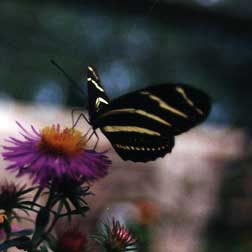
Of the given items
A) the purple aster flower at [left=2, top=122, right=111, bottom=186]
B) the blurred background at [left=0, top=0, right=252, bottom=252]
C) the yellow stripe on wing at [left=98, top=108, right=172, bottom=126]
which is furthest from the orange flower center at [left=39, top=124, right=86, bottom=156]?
the blurred background at [left=0, top=0, right=252, bottom=252]

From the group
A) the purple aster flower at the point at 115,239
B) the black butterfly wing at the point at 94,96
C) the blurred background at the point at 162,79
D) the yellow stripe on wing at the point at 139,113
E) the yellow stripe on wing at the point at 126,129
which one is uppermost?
the blurred background at the point at 162,79

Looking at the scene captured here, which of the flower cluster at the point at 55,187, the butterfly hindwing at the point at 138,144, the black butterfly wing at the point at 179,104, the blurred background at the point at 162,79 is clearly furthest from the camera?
the blurred background at the point at 162,79

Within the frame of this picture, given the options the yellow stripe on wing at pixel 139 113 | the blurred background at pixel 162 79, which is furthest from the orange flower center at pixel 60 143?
the blurred background at pixel 162 79

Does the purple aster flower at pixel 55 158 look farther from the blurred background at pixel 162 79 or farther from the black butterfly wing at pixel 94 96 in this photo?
the blurred background at pixel 162 79

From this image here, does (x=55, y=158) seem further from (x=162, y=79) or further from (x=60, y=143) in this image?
(x=162, y=79)

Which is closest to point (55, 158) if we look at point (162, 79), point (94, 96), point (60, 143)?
point (60, 143)

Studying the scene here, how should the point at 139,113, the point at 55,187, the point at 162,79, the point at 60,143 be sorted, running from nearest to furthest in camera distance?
the point at 55,187, the point at 60,143, the point at 139,113, the point at 162,79

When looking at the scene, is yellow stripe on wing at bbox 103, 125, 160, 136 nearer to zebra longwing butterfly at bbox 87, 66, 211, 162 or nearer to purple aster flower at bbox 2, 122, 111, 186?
zebra longwing butterfly at bbox 87, 66, 211, 162

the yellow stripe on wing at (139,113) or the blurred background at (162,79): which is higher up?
the blurred background at (162,79)

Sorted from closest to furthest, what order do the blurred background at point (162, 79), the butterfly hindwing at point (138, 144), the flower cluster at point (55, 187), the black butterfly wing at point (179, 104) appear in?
1. the flower cluster at point (55, 187)
2. the black butterfly wing at point (179, 104)
3. the butterfly hindwing at point (138, 144)
4. the blurred background at point (162, 79)
